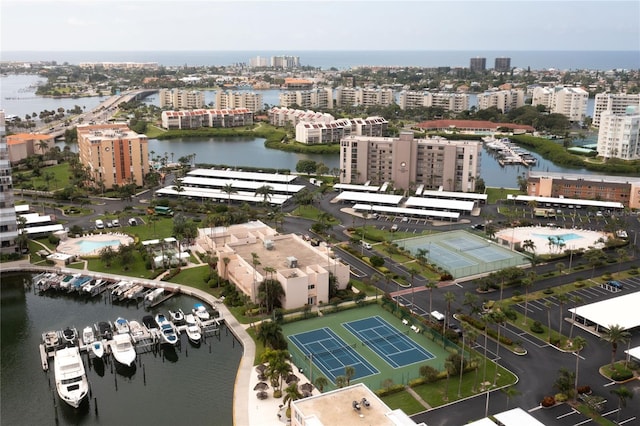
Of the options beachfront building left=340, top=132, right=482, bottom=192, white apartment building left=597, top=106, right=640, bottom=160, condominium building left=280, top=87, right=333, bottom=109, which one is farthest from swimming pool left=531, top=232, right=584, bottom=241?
condominium building left=280, top=87, right=333, bottom=109

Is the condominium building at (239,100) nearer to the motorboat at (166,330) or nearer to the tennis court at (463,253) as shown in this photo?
the tennis court at (463,253)

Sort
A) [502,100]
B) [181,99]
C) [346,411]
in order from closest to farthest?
1. [346,411]
2. [502,100]
3. [181,99]

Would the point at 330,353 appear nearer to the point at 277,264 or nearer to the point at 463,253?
the point at 277,264

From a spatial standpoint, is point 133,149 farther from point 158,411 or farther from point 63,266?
point 158,411

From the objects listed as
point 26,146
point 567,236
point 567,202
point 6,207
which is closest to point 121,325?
point 6,207

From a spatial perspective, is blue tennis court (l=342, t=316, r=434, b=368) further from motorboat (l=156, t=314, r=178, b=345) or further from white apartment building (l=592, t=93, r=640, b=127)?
white apartment building (l=592, t=93, r=640, b=127)
